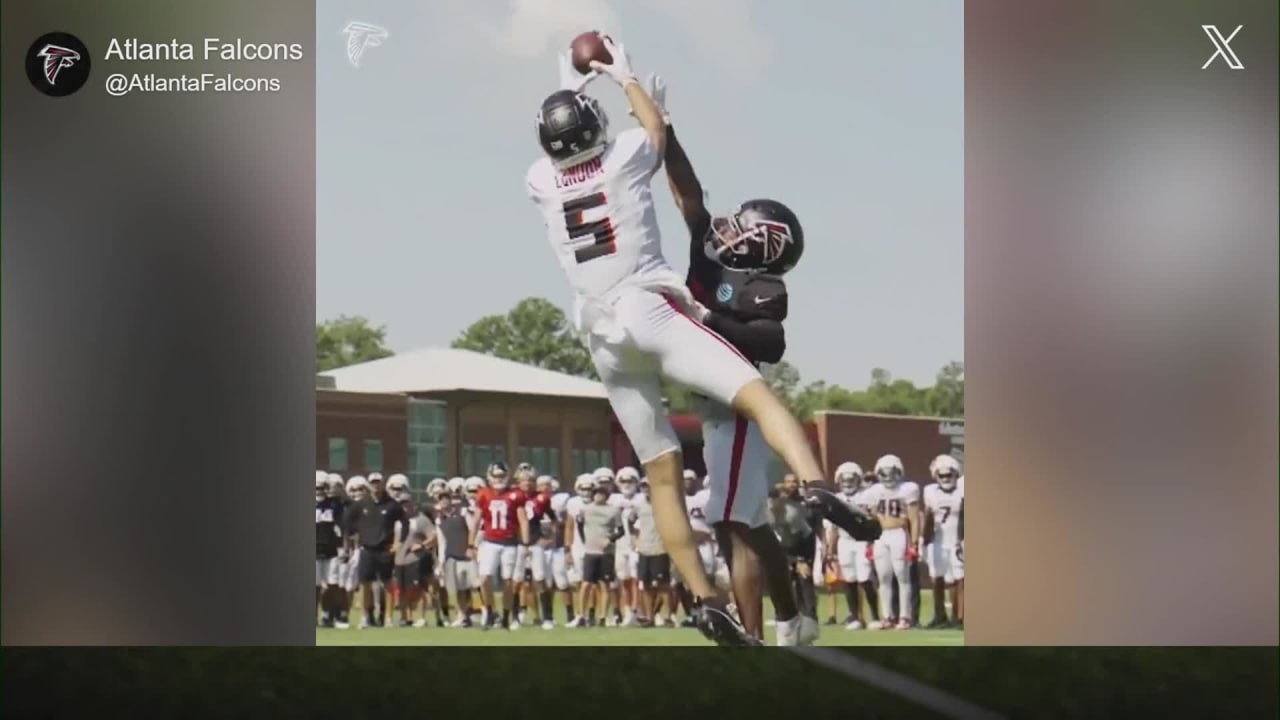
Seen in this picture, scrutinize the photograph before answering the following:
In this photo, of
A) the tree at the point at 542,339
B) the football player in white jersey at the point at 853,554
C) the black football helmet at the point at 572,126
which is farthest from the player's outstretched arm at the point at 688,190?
the football player in white jersey at the point at 853,554

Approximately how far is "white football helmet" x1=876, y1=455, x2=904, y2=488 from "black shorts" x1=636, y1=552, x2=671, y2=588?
3.05ft

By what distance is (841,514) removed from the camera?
759 centimetres

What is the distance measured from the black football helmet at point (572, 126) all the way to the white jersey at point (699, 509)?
1424 mm

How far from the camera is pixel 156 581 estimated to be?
304 inches

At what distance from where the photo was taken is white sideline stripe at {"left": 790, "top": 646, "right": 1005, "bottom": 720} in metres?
7.61

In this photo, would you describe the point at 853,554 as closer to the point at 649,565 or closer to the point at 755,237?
the point at 649,565

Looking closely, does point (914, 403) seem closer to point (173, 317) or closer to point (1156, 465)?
point (1156, 465)

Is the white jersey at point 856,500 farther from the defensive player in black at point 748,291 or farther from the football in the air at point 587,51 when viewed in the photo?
the football in the air at point 587,51

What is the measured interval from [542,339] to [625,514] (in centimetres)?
80

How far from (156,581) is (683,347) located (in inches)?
91.6

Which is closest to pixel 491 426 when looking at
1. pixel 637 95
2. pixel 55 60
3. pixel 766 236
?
pixel 766 236

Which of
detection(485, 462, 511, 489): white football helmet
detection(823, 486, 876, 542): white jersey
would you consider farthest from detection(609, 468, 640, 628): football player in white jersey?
detection(823, 486, 876, 542): white jersey

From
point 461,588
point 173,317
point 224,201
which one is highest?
point 224,201

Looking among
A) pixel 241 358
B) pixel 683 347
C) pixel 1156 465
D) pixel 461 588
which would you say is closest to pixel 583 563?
pixel 461 588
